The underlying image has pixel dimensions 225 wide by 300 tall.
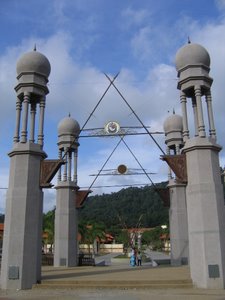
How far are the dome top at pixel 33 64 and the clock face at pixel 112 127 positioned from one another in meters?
8.16

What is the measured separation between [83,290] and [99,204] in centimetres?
13482

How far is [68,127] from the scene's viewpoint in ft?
95.0

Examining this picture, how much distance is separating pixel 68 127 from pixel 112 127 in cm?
413

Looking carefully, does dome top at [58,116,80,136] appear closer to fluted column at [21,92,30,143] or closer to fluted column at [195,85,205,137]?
fluted column at [21,92,30,143]

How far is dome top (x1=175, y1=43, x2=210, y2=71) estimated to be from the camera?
18.0 meters

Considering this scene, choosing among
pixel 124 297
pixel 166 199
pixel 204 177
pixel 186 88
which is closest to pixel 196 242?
pixel 204 177

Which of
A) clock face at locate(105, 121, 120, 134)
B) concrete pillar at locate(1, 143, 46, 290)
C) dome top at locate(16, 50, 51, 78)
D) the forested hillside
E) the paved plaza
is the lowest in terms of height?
the paved plaza

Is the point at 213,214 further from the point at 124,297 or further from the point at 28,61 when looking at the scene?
the point at 28,61

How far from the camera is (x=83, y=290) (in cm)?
1531

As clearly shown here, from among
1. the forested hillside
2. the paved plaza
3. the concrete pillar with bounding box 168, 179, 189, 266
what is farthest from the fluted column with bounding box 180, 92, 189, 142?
the forested hillside

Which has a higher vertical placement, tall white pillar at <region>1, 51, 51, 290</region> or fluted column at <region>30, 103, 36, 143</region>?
fluted column at <region>30, 103, 36, 143</region>

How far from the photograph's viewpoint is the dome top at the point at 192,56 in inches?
Result: 709

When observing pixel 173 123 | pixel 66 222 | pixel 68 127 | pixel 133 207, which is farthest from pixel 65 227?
pixel 133 207

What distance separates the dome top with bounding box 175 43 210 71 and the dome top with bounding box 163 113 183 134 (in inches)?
438
